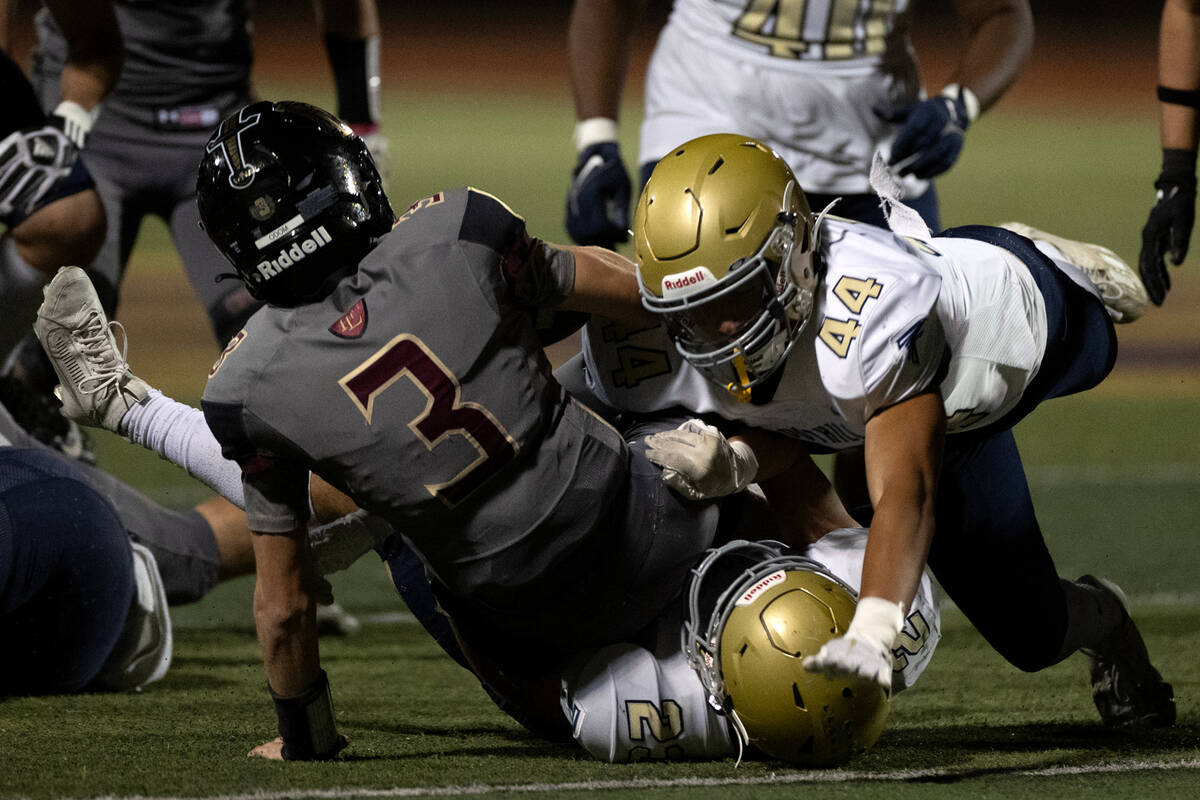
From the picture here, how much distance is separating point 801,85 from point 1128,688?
6.06ft

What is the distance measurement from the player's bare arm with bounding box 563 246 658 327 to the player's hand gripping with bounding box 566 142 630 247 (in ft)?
4.16

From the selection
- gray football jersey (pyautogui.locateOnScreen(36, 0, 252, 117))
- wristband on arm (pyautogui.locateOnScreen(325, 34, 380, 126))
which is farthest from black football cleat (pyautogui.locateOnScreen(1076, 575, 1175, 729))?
gray football jersey (pyautogui.locateOnScreen(36, 0, 252, 117))

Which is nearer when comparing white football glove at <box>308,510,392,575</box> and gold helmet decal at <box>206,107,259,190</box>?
gold helmet decal at <box>206,107,259,190</box>

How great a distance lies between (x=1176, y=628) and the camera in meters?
4.32

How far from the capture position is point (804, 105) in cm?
425

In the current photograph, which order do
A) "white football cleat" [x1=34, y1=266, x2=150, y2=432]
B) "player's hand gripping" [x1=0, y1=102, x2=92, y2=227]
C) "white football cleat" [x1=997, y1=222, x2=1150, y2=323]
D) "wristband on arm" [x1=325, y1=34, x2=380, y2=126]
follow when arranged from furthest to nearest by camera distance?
"wristband on arm" [x1=325, y1=34, x2=380, y2=126]
"player's hand gripping" [x1=0, y1=102, x2=92, y2=227]
"white football cleat" [x1=997, y1=222, x2=1150, y2=323]
"white football cleat" [x1=34, y1=266, x2=150, y2=432]

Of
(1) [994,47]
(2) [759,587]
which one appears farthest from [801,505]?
(1) [994,47]

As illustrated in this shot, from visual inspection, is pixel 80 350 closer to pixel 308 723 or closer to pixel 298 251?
pixel 298 251

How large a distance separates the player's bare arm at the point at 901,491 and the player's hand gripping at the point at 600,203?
170 centimetres

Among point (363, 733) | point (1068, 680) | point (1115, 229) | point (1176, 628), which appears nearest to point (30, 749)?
point (363, 733)

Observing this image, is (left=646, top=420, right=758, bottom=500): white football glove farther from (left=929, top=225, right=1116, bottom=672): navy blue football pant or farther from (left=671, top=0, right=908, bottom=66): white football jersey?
(left=671, top=0, right=908, bottom=66): white football jersey

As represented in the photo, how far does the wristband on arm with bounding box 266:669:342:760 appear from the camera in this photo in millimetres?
2785

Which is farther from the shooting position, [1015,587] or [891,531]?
[1015,587]

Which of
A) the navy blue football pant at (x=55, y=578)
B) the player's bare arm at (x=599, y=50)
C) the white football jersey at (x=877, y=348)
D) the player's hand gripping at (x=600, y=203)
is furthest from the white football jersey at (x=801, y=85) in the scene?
the navy blue football pant at (x=55, y=578)
